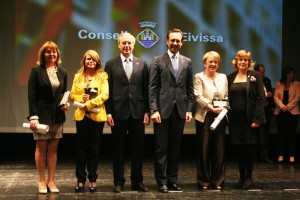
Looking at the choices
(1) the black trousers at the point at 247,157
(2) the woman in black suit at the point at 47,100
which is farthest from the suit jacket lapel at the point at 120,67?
(1) the black trousers at the point at 247,157

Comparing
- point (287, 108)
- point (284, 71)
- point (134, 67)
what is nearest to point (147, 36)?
point (284, 71)

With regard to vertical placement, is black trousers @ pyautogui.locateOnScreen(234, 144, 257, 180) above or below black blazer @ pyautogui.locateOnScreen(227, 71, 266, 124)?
below

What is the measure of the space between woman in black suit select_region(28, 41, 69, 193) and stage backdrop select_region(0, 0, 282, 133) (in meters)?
2.87

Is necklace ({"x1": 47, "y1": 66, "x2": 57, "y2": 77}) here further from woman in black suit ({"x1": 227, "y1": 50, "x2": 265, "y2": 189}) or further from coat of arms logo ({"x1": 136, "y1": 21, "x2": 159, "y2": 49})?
coat of arms logo ({"x1": 136, "y1": 21, "x2": 159, "y2": 49})

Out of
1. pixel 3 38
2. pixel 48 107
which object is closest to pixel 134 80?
pixel 48 107

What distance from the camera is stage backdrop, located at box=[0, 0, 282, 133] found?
8.02m

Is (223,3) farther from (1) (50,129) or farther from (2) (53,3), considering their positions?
(1) (50,129)

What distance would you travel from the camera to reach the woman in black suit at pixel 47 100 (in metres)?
5.15

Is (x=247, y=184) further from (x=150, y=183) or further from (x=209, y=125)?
(x=150, y=183)

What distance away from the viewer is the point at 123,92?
532 centimetres

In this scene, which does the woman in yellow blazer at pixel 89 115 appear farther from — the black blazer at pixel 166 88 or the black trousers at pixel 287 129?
the black trousers at pixel 287 129

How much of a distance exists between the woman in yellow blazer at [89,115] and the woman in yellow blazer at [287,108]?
3.55 metres

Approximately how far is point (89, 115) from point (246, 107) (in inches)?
64.8

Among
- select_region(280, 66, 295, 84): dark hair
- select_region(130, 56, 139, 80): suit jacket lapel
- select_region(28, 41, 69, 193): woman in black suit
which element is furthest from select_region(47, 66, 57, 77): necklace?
select_region(280, 66, 295, 84): dark hair
